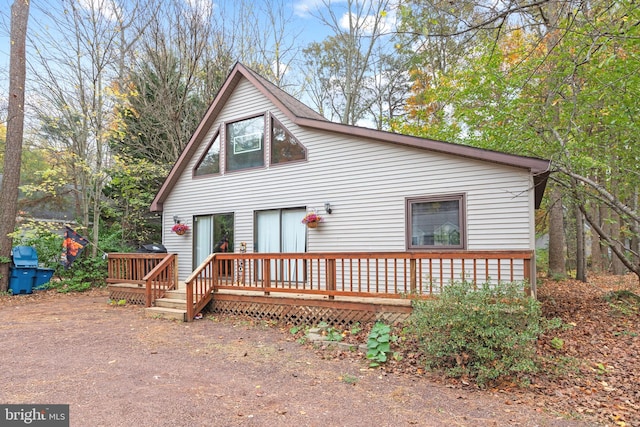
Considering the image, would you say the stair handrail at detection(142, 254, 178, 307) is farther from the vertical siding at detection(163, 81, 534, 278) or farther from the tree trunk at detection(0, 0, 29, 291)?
the tree trunk at detection(0, 0, 29, 291)

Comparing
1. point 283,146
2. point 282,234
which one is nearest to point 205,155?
point 283,146

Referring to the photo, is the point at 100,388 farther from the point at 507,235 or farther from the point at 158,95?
the point at 158,95

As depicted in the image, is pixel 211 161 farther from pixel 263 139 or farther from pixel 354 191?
pixel 354 191

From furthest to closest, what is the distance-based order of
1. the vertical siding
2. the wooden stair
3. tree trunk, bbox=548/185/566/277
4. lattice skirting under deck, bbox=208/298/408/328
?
tree trunk, bbox=548/185/566/277, the wooden stair, the vertical siding, lattice skirting under deck, bbox=208/298/408/328

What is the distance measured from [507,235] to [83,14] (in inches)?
542

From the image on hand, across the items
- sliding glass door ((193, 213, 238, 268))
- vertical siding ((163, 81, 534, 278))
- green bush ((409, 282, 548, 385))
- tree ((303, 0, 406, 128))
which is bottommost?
green bush ((409, 282, 548, 385))

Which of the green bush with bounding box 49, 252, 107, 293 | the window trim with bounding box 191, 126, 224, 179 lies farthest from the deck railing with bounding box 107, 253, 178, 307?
the window trim with bounding box 191, 126, 224, 179

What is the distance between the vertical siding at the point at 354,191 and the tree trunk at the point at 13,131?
4126 mm

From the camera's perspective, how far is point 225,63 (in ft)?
51.7

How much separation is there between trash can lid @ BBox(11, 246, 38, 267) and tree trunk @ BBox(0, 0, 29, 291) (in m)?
0.18

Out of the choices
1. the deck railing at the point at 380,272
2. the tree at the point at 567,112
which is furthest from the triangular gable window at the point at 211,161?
the tree at the point at 567,112

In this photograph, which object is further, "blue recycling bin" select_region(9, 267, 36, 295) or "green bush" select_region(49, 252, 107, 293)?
"green bush" select_region(49, 252, 107, 293)

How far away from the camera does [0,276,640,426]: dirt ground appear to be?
3289mm

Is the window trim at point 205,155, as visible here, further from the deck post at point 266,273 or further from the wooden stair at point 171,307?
the deck post at point 266,273
